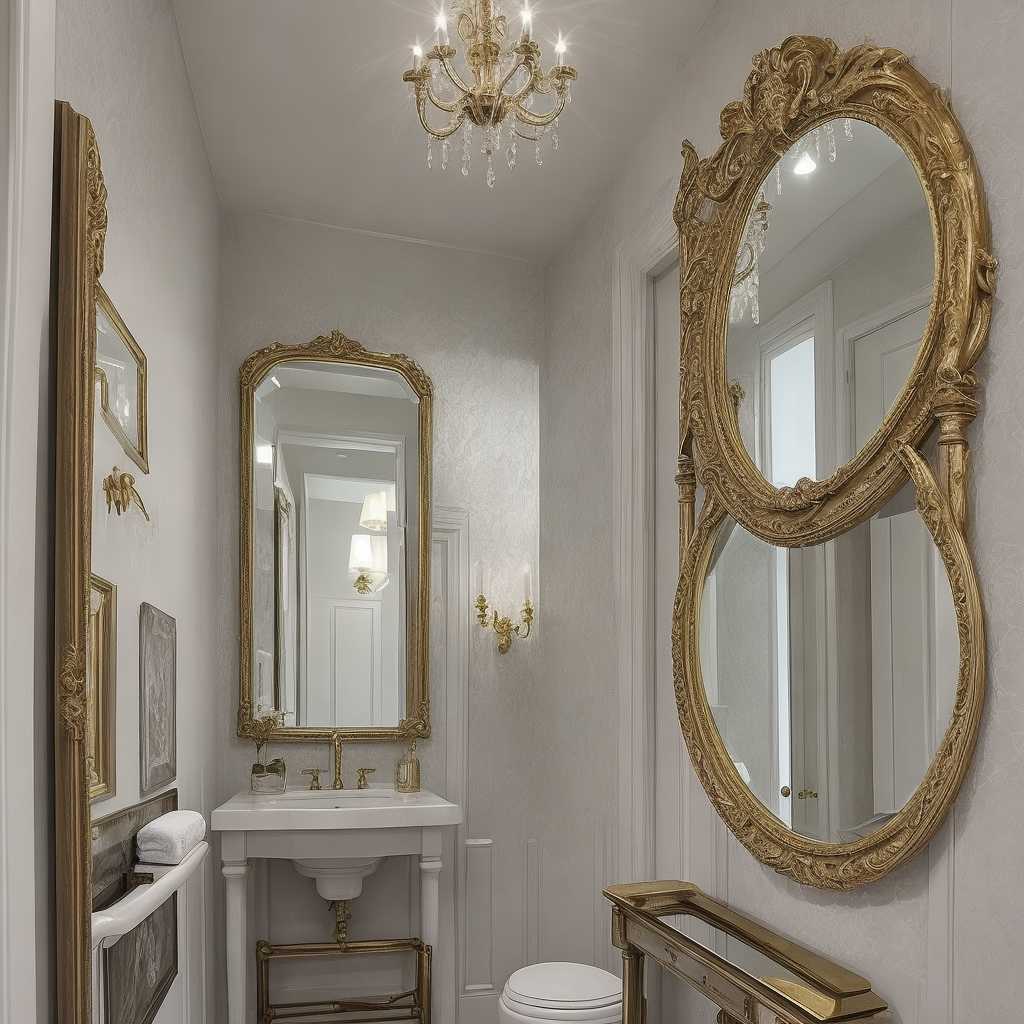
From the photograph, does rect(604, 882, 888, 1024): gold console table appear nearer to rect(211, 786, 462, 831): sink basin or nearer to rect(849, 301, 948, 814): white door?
rect(849, 301, 948, 814): white door

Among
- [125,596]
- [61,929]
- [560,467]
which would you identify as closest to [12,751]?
[61,929]

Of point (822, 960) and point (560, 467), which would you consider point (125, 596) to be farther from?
point (560, 467)

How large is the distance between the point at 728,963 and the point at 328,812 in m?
1.49

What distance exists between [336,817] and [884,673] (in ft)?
6.05

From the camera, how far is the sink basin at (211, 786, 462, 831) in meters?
3.01

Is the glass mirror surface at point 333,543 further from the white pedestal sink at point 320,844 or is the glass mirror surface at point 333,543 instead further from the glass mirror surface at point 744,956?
the glass mirror surface at point 744,956

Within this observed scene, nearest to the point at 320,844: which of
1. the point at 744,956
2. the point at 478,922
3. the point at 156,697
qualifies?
the point at 478,922

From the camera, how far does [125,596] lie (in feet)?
6.42

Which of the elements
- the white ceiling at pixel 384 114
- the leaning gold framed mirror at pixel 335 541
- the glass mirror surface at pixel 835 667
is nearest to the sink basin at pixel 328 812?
the leaning gold framed mirror at pixel 335 541

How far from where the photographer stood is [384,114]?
2.88 m

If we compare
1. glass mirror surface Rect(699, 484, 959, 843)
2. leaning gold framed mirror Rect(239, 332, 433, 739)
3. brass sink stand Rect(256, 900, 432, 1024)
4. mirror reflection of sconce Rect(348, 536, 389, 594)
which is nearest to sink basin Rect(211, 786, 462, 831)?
leaning gold framed mirror Rect(239, 332, 433, 739)

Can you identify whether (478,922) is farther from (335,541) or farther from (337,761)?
(335,541)

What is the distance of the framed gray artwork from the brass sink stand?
1.20m

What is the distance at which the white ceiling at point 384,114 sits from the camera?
2467 millimetres
